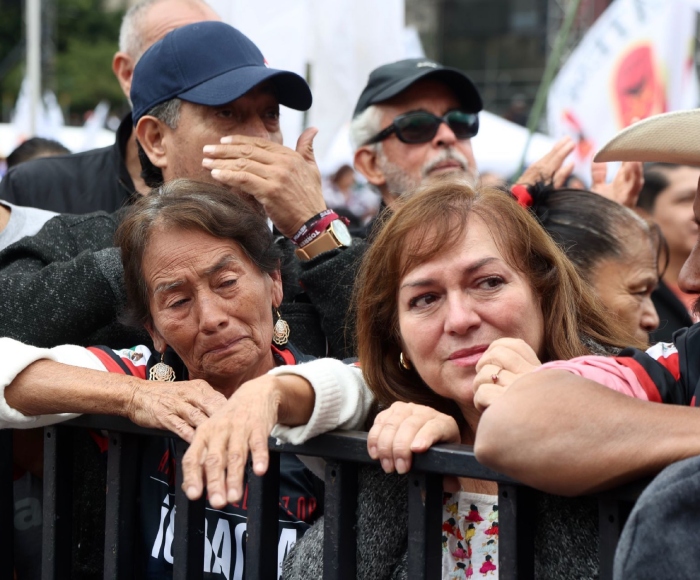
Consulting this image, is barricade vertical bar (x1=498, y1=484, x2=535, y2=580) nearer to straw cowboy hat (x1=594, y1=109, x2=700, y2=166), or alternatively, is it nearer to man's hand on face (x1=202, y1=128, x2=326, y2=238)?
straw cowboy hat (x1=594, y1=109, x2=700, y2=166)

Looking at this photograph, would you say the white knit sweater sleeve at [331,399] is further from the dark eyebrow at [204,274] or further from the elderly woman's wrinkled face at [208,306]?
the dark eyebrow at [204,274]

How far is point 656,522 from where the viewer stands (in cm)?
145

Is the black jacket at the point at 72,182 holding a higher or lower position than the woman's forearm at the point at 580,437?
higher

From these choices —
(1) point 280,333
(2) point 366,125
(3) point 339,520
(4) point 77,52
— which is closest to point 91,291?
(1) point 280,333

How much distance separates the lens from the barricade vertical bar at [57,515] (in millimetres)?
2436

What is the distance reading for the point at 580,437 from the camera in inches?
62.6

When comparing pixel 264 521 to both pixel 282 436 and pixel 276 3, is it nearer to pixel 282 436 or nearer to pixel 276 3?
pixel 282 436

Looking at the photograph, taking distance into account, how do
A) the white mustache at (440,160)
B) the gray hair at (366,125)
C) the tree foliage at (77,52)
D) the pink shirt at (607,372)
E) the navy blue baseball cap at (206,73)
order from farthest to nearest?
the tree foliage at (77,52) → the gray hair at (366,125) → the white mustache at (440,160) → the navy blue baseball cap at (206,73) → the pink shirt at (607,372)

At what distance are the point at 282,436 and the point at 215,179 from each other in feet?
4.05

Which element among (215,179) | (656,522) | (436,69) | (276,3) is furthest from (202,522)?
(276,3)

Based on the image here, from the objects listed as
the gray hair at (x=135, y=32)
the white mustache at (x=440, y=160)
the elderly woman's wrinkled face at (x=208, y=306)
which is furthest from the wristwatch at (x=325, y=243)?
the gray hair at (x=135, y=32)

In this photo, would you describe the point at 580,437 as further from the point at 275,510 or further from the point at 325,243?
the point at 325,243

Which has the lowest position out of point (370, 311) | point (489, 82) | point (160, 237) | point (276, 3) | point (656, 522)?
point (656, 522)

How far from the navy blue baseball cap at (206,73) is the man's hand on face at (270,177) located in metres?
0.19
